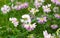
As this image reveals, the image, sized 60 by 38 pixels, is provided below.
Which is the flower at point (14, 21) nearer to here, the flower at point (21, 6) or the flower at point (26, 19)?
the flower at point (26, 19)

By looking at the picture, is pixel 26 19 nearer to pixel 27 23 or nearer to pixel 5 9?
pixel 27 23

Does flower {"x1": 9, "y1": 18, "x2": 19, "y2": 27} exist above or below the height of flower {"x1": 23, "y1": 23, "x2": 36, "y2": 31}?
above

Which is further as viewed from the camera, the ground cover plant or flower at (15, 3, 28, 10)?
flower at (15, 3, 28, 10)

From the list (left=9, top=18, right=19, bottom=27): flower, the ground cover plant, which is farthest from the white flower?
(left=9, top=18, right=19, bottom=27): flower

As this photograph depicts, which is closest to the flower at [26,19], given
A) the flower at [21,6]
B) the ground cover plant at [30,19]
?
the ground cover plant at [30,19]

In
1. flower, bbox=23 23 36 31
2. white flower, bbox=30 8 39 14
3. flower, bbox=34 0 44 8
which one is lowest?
flower, bbox=23 23 36 31

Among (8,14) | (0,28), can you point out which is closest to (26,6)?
(8,14)

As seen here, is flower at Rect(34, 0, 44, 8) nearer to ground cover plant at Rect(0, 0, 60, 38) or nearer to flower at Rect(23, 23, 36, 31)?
ground cover plant at Rect(0, 0, 60, 38)

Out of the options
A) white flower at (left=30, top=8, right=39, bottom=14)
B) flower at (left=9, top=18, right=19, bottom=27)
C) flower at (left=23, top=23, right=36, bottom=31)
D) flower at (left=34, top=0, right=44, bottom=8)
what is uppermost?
flower at (left=34, top=0, right=44, bottom=8)

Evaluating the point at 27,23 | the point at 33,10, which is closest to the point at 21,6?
the point at 33,10

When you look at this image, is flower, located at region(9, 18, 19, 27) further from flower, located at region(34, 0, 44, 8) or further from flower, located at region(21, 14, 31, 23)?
flower, located at region(34, 0, 44, 8)
